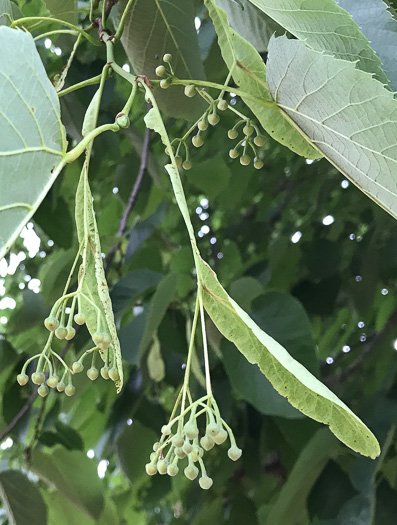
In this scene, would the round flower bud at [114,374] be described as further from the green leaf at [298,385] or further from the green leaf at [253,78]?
the green leaf at [253,78]

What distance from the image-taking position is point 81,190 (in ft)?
1.23

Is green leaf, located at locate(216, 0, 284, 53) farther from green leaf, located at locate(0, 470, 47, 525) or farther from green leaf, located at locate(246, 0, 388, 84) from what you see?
green leaf, located at locate(0, 470, 47, 525)

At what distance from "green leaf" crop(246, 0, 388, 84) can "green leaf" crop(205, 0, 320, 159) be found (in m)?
0.05

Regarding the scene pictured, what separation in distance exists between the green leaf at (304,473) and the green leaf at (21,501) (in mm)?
333

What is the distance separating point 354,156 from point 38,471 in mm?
776

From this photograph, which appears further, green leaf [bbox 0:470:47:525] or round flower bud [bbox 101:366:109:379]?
green leaf [bbox 0:470:47:525]

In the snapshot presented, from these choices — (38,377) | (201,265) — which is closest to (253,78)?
(201,265)

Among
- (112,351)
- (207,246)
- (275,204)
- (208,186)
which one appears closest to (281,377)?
(112,351)

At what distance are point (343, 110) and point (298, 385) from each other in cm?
17

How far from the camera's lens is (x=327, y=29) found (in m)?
0.33

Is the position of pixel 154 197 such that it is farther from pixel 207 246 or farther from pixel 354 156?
pixel 354 156

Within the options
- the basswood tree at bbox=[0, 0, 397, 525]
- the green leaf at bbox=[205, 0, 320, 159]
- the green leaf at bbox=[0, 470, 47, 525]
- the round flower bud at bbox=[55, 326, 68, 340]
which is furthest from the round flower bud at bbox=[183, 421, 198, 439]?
the green leaf at bbox=[0, 470, 47, 525]

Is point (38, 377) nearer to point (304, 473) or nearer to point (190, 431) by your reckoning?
point (190, 431)

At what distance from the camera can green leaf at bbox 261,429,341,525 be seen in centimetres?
70
